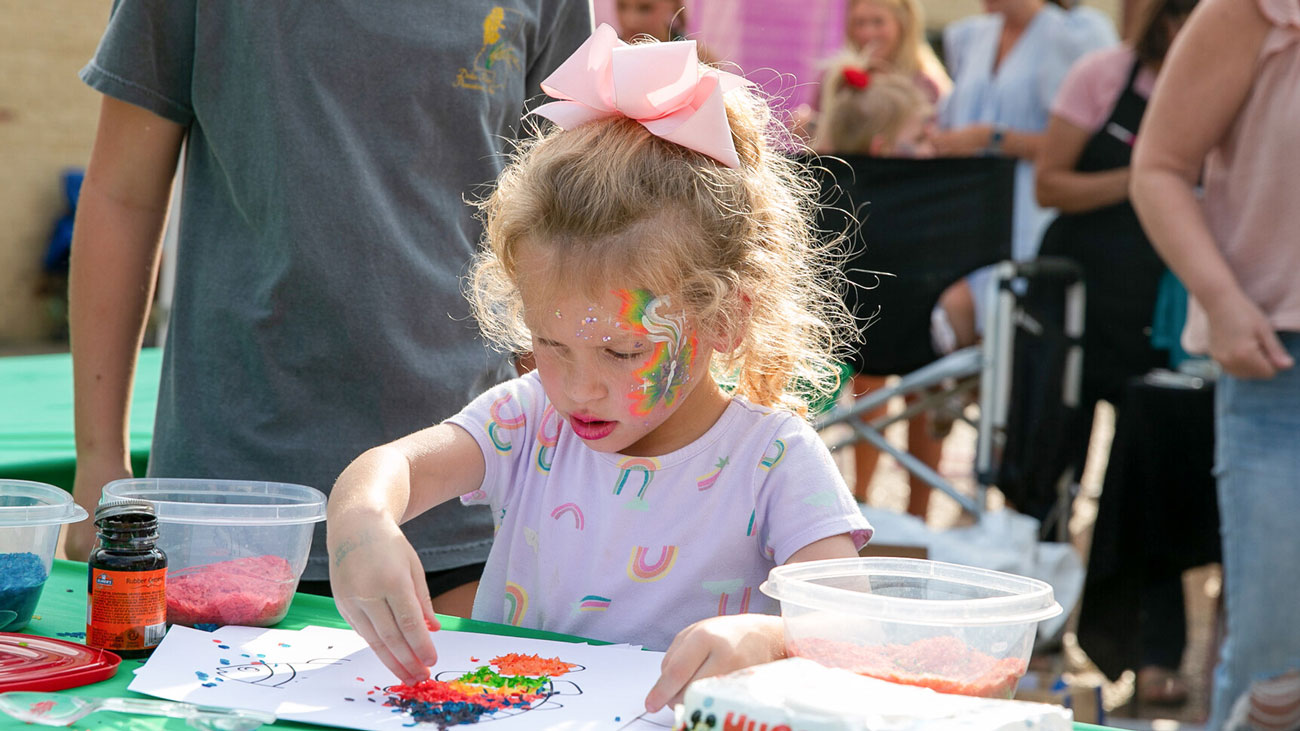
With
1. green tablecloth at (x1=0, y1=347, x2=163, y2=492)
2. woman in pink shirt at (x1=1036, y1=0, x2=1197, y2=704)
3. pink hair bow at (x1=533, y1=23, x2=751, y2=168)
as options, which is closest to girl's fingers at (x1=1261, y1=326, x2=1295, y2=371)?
pink hair bow at (x1=533, y1=23, x2=751, y2=168)

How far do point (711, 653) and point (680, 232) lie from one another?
0.53 m

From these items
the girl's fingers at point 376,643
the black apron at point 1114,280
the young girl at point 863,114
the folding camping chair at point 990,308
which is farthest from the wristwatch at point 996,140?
the girl's fingers at point 376,643

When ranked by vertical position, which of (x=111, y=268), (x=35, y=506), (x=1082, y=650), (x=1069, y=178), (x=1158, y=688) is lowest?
(x=1158, y=688)

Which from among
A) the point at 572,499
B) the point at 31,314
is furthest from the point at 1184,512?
the point at 31,314

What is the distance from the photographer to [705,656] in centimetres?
106

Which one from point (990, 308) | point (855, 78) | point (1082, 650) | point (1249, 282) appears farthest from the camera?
point (855, 78)

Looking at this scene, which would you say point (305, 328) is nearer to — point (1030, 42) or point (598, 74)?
point (598, 74)

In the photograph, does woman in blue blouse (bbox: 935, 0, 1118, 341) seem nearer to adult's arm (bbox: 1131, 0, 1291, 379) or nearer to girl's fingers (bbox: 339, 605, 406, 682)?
adult's arm (bbox: 1131, 0, 1291, 379)

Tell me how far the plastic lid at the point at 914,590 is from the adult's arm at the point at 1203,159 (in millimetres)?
1291

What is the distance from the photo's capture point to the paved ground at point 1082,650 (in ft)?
11.0

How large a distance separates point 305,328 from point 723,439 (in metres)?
0.62

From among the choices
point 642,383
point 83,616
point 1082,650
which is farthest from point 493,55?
point 1082,650

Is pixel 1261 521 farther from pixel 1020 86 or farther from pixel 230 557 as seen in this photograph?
pixel 1020 86

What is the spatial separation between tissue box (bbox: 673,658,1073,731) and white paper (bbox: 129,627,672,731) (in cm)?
17
